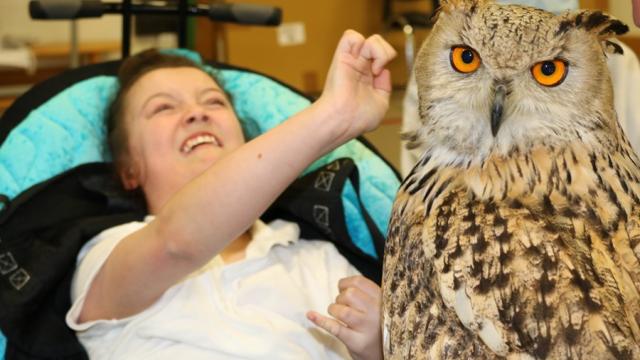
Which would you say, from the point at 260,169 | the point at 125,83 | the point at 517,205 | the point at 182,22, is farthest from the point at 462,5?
the point at 182,22

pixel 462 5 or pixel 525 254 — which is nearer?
pixel 525 254

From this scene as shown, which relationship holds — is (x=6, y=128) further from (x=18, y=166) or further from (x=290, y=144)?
(x=290, y=144)

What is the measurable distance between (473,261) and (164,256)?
517mm

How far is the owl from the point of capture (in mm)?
748

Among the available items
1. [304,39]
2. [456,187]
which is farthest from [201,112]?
[304,39]

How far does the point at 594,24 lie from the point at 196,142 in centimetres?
74

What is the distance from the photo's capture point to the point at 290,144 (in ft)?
3.50

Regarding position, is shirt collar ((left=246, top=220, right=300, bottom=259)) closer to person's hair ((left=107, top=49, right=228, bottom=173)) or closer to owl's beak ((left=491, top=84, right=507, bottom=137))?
person's hair ((left=107, top=49, right=228, bottom=173))

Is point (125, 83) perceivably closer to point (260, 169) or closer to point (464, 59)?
point (260, 169)

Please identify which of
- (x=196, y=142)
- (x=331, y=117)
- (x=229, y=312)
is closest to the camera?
(x=331, y=117)

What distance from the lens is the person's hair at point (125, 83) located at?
4.97 feet

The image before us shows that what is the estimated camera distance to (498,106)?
84 cm

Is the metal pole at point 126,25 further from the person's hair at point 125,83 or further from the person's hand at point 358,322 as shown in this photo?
the person's hand at point 358,322

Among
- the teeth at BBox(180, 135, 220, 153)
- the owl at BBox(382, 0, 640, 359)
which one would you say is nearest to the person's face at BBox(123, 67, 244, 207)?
the teeth at BBox(180, 135, 220, 153)
